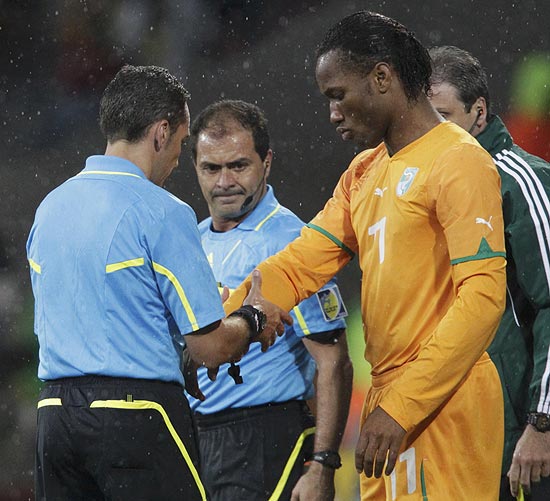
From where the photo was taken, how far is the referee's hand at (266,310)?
2.72m

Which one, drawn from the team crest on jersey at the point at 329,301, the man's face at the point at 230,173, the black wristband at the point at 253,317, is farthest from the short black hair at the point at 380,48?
the man's face at the point at 230,173

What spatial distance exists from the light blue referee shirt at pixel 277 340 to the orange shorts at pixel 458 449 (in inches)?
32.8

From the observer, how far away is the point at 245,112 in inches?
144

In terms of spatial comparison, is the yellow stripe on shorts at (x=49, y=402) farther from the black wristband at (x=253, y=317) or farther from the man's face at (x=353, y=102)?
the man's face at (x=353, y=102)

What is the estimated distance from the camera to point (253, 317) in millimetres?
2676

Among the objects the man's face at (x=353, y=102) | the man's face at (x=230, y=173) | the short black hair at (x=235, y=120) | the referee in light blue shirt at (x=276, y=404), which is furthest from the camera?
the short black hair at (x=235, y=120)

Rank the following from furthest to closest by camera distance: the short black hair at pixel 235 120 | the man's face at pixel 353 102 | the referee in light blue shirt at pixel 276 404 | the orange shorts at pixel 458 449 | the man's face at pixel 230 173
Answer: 1. the short black hair at pixel 235 120
2. the man's face at pixel 230 173
3. the referee in light blue shirt at pixel 276 404
4. the man's face at pixel 353 102
5. the orange shorts at pixel 458 449

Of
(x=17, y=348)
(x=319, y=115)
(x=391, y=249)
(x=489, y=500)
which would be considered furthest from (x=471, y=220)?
(x=17, y=348)

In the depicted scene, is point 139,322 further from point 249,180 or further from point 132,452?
point 249,180

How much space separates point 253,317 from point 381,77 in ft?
2.23

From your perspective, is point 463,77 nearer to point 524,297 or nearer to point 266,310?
point 524,297

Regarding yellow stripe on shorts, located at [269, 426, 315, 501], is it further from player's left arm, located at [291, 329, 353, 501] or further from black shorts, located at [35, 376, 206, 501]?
black shorts, located at [35, 376, 206, 501]

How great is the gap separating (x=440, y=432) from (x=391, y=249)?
1.40ft

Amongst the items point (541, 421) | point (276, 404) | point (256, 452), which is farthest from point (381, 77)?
point (256, 452)
